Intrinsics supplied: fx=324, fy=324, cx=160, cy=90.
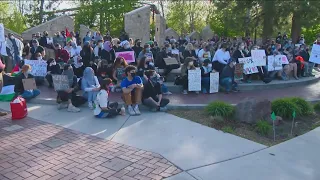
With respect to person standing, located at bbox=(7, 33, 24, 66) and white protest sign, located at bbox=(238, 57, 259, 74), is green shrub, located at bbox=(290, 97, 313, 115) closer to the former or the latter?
white protest sign, located at bbox=(238, 57, 259, 74)

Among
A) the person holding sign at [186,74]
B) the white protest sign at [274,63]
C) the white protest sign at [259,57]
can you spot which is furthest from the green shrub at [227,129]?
the white protest sign at [274,63]

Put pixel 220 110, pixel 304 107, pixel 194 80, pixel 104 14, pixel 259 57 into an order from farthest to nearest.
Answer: pixel 104 14 → pixel 259 57 → pixel 194 80 → pixel 304 107 → pixel 220 110

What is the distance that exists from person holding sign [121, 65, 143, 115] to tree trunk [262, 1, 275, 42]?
17004mm

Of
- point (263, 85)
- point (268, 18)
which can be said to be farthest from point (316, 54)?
point (268, 18)

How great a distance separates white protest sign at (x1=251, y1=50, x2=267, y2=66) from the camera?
518 inches

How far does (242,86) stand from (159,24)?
12.0 m

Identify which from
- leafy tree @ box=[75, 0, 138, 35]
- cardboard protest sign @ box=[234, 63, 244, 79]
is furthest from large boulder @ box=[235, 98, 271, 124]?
leafy tree @ box=[75, 0, 138, 35]

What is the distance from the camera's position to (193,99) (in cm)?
1062

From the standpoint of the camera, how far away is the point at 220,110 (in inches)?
332

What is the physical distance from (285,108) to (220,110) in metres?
1.74

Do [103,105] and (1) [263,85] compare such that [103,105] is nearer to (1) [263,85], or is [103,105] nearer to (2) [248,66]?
(2) [248,66]

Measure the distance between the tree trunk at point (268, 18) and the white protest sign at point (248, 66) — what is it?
1137 centimetres

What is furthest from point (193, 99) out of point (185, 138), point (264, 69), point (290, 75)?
point (290, 75)

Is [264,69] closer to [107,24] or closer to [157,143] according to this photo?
[157,143]
